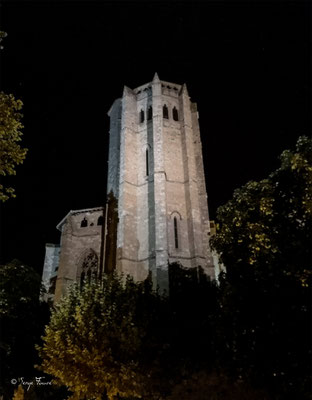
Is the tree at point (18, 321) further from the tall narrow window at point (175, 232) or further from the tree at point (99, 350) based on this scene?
the tall narrow window at point (175, 232)

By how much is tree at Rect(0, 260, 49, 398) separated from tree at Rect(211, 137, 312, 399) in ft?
47.2

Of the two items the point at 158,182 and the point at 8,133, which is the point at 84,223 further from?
the point at 8,133

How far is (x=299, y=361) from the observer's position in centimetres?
955

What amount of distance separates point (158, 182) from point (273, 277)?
58.2 ft

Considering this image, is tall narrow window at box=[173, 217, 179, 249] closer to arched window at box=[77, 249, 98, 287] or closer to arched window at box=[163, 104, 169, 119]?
arched window at box=[77, 249, 98, 287]

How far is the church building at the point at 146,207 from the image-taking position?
25.2 m

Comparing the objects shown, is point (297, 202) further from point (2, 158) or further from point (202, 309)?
point (202, 309)

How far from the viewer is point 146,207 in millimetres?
27625

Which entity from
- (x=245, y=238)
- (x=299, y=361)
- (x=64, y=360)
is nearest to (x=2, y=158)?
(x=245, y=238)

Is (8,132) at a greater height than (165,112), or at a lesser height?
lesser

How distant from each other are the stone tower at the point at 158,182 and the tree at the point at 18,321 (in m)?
6.82

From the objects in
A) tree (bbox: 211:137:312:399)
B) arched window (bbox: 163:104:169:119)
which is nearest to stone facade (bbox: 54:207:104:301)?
arched window (bbox: 163:104:169:119)

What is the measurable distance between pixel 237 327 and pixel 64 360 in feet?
22.9

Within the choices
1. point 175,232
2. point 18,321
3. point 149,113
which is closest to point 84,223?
point 175,232
